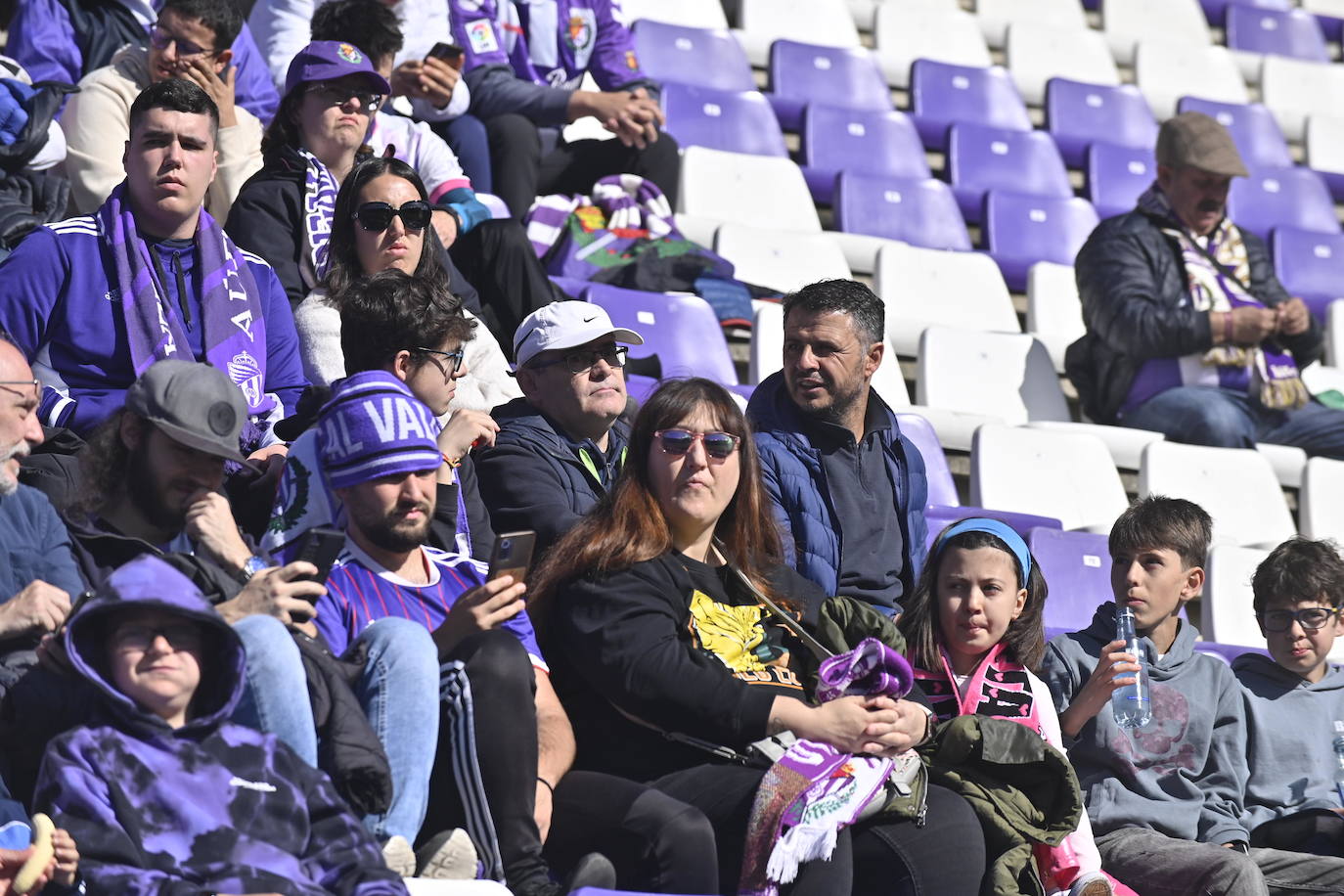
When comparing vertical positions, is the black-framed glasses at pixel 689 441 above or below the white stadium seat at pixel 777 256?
above

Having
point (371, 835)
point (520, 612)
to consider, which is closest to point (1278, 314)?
point (520, 612)

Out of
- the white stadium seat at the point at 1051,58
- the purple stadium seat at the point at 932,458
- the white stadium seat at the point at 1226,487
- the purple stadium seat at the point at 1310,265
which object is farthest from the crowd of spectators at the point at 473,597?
the white stadium seat at the point at 1051,58

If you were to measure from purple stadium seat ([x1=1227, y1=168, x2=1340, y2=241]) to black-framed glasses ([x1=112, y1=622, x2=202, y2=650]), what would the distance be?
6007mm

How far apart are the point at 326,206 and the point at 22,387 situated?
1.59m

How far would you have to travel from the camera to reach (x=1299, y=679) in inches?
171

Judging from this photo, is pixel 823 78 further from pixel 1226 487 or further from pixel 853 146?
pixel 1226 487

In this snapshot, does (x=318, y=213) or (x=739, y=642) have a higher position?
(x=318, y=213)

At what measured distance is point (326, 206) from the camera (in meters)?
4.67

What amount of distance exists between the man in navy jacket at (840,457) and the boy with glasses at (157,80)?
1492 mm

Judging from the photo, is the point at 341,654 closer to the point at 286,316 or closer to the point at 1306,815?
the point at 286,316

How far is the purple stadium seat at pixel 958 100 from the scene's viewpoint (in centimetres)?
800

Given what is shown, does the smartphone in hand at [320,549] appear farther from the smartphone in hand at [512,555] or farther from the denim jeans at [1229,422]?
the denim jeans at [1229,422]

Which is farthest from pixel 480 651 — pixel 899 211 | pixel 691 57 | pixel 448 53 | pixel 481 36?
pixel 691 57

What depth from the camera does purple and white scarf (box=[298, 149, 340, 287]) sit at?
15.2ft
